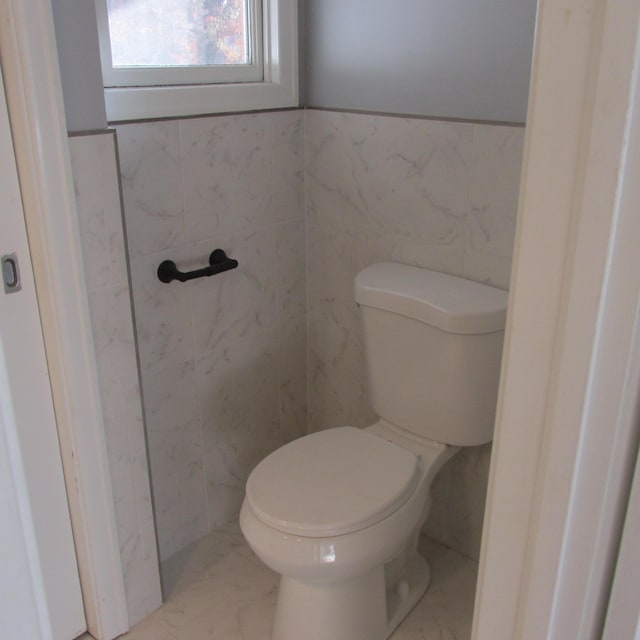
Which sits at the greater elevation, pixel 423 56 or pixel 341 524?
pixel 423 56

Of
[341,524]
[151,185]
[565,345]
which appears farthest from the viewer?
[151,185]

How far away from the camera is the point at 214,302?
1852 mm

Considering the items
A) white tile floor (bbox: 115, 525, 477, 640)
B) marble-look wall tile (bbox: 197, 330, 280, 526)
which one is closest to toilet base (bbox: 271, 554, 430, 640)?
white tile floor (bbox: 115, 525, 477, 640)

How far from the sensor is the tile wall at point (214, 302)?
65.2 inches

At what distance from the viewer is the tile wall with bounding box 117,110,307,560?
5.43ft

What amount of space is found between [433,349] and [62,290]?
2.68 ft

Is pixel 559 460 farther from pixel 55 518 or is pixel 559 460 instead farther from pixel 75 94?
pixel 55 518

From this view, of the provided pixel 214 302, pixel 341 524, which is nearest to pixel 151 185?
pixel 214 302

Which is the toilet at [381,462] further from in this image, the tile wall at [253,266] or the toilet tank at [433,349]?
the tile wall at [253,266]

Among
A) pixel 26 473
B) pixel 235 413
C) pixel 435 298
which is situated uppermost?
pixel 435 298

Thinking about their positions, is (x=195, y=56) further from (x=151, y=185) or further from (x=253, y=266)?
(x=253, y=266)

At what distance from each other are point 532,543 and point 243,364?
1.49 metres

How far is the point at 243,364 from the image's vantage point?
1.99 m

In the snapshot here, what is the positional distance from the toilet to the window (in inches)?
23.0
